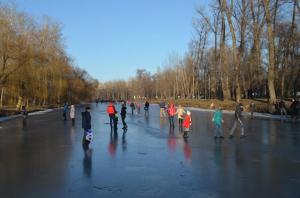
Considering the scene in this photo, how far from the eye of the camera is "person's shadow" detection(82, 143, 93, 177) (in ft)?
29.2

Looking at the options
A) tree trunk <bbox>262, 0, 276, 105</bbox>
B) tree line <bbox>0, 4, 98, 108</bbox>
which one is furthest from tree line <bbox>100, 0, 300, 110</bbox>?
tree line <bbox>0, 4, 98, 108</bbox>

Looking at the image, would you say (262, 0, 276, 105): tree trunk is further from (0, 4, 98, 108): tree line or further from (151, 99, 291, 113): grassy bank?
(0, 4, 98, 108): tree line

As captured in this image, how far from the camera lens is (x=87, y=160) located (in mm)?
10570

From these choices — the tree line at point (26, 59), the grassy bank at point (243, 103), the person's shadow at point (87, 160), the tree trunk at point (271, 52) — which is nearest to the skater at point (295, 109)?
the grassy bank at point (243, 103)

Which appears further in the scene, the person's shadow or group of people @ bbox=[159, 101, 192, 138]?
group of people @ bbox=[159, 101, 192, 138]

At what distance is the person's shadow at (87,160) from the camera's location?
891cm

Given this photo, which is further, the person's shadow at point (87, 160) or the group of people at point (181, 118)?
the group of people at point (181, 118)

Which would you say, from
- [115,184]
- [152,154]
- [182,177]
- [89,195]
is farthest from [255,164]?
[89,195]

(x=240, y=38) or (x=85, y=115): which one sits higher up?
(x=240, y=38)

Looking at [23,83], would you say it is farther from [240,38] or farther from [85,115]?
[85,115]

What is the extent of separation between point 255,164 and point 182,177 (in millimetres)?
2601

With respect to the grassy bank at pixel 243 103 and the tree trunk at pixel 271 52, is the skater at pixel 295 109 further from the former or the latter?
the tree trunk at pixel 271 52

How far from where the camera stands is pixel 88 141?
46.7 ft

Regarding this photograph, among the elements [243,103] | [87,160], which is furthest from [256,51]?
[87,160]
